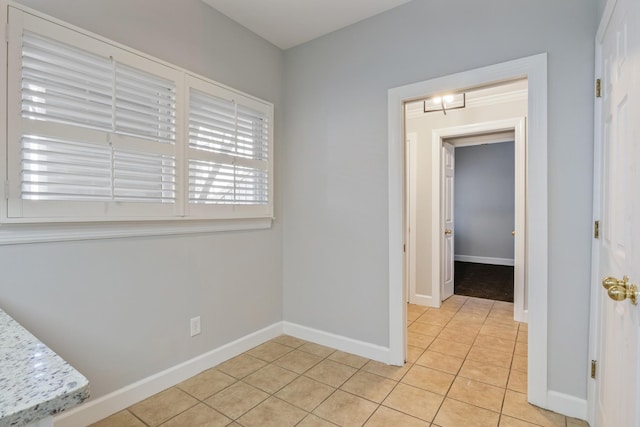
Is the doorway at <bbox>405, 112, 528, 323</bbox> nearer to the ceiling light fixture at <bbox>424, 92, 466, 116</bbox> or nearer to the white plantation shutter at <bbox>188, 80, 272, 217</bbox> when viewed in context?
the ceiling light fixture at <bbox>424, 92, 466, 116</bbox>

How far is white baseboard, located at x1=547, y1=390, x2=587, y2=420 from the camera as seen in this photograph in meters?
1.83

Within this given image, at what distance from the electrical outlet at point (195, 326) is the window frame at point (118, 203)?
656 mm

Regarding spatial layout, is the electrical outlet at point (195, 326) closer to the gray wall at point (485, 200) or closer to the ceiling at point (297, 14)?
the ceiling at point (297, 14)

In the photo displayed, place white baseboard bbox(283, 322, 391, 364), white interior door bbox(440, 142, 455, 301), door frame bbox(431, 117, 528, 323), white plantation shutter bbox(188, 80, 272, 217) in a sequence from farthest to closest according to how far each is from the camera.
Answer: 1. white interior door bbox(440, 142, 455, 301)
2. door frame bbox(431, 117, 528, 323)
3. white baseboard bbox(283, 322, 391, 364)
4. white plantation shutter bbox(188, 80, 272, 217)

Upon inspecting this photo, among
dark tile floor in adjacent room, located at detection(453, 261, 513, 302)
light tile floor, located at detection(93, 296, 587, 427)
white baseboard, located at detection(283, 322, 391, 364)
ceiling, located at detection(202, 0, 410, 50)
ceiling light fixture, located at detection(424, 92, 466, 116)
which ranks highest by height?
ceiling, located at detection(202, 0, 410, 50)

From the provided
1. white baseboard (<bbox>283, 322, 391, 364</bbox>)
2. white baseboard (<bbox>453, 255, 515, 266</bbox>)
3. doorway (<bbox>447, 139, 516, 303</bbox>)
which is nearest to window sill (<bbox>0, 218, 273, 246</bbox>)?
white baseboard (<bbox>283, 322, 391, 364</bbox>)

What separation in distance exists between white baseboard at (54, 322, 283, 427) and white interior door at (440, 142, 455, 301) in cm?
253

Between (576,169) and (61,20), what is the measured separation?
2.93 metres

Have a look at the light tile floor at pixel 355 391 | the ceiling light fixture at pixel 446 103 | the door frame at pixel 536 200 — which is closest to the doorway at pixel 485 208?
the ceiling light fixture at pixel 446 103

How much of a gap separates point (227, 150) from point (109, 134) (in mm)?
851

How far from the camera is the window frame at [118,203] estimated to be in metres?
1.50

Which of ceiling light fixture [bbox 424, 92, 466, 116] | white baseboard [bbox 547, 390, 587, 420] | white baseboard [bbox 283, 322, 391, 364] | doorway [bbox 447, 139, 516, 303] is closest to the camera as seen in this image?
white baseboard [bbox 547, 390, 587, 420]

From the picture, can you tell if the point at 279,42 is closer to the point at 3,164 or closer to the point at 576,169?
the point at 3,164

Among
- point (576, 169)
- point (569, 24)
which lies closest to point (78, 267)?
point (576, 169)
